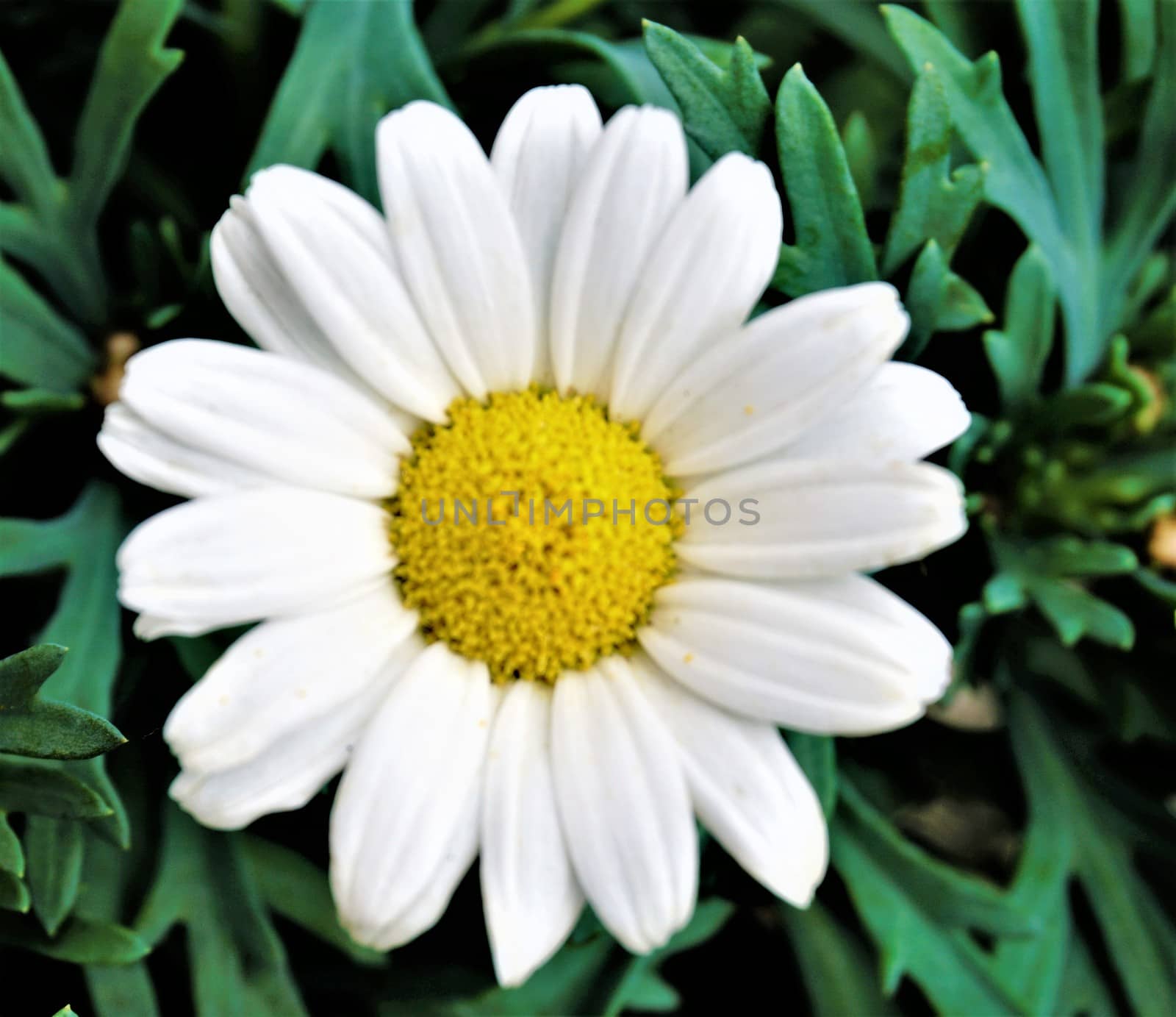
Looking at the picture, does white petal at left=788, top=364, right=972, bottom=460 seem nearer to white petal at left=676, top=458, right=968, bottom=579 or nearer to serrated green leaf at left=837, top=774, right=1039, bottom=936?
white petal at left=676, top=458, right=968, bottom=579

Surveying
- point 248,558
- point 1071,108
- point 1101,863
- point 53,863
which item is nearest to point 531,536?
point 248,558

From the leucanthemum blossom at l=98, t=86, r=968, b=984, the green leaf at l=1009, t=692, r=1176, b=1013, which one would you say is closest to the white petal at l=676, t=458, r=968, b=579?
the leucanthemum blossom at l=98, t=86, r=968, b=984

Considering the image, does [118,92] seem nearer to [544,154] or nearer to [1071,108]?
[544,154]

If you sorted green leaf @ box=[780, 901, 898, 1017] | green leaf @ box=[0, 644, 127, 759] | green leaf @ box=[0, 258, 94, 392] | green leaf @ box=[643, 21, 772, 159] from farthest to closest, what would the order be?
green leaf @ box=[780, 901, 898, 1017] → green leaf @ box=[0, 258, 94, 392] → green leaf @ box=[643, 21, 772, 159] → green leaf @ box=[0, 644, 127, 759]

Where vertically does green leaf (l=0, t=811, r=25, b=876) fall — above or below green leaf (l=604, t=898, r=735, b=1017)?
above

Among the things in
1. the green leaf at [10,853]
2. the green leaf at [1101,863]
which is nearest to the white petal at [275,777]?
the green leaf at [10,853]

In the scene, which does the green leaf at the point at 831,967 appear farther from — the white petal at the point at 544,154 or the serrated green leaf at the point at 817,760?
the white petal at the point at 544,154
